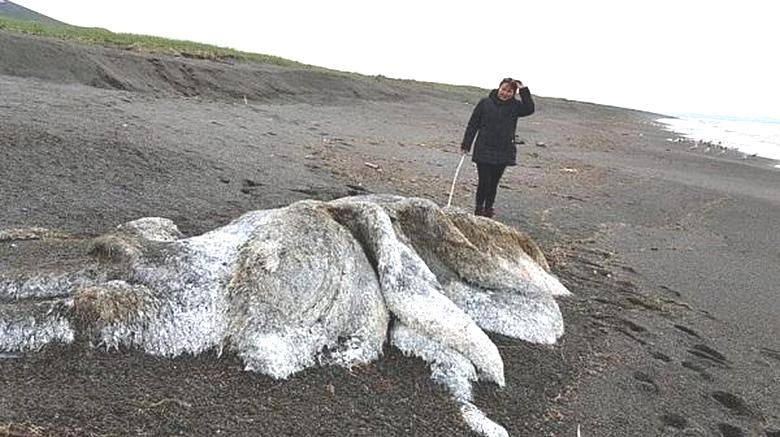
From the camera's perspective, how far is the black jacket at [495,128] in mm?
9992

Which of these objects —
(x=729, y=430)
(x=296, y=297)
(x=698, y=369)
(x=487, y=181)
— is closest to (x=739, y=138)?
(x=487, y=181)

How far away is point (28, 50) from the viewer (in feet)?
67.9

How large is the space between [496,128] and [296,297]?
5.97 meters

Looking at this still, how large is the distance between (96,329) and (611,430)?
12.6ft

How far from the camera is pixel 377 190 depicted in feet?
40.9

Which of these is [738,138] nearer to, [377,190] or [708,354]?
[377,190]

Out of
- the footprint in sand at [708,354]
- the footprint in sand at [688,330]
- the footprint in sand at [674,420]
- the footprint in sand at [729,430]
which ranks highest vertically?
the footprint in sand at [688,330]

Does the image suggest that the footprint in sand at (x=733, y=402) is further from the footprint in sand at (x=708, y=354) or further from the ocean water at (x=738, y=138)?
the ocean water at (x=738, y=138)

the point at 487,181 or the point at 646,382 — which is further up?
the point at 487,181

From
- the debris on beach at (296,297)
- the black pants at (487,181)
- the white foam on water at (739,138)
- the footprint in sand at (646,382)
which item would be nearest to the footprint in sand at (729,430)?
the footprint in sand at (646,382)

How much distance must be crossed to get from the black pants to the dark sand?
117 cm

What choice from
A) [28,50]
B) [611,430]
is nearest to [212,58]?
[28,50]

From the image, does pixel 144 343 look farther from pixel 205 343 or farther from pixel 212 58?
pixel 212 58

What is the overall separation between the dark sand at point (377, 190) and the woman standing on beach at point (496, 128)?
1.49m
